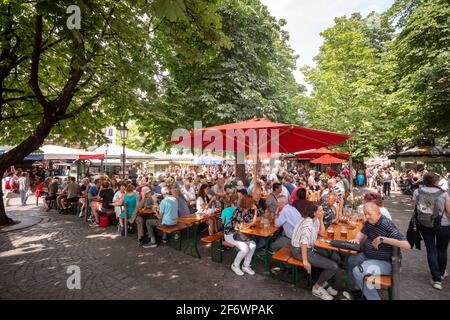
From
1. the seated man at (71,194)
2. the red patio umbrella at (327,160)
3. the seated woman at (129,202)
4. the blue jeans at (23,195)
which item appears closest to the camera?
the seated woman at (129,202)

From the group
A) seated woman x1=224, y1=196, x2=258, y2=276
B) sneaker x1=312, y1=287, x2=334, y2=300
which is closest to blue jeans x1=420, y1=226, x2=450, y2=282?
sneaker x1=312, y1=287, x2=334, y2=300

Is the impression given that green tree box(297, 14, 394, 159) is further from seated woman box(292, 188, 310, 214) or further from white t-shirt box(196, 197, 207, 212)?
seated woman box(292, 188, 310, 214)

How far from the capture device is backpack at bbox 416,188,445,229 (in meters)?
4.52

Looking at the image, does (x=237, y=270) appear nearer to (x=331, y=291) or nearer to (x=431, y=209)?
(x=331, y=291)

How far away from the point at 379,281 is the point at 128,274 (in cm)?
453

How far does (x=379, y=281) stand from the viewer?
11.6ft

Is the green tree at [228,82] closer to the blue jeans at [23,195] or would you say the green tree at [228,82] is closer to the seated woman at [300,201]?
the seated woman at [300,201]

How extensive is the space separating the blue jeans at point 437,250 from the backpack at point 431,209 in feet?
0.51

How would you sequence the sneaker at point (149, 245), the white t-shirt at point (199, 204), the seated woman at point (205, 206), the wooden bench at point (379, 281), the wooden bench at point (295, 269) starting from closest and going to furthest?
1. the wooden bench at point (379, 281)
2. the wooden bench at point (295, 269)
3. the sneaker at point (149, 245)
4. the seated woman at point (205, 206)
5. the white t-shirt at point (199, 204)

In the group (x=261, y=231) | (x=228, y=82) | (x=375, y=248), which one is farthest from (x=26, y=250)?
(x=228, y=82)

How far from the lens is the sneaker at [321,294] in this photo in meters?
4.15

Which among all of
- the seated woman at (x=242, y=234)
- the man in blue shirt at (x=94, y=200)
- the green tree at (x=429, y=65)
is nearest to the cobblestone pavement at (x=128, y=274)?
the seated woman at (x=242, y=234)
